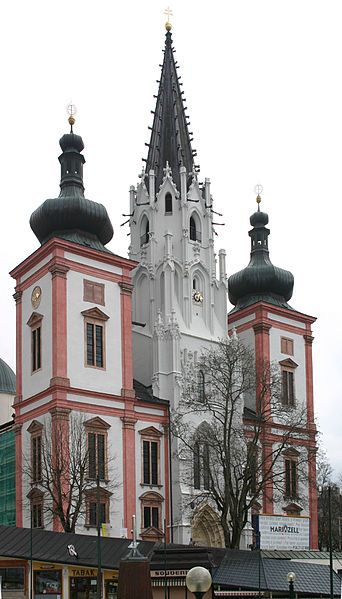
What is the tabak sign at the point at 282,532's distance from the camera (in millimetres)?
41094

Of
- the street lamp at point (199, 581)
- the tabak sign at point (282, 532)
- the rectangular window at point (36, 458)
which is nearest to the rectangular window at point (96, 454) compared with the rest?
the rectangular window at point (36, 458)

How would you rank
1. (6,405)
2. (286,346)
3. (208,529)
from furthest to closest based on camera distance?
(6,405) < (286,346) < (208,529)

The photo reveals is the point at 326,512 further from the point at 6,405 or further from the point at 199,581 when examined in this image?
the point at 199,581

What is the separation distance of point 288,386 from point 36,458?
61.1ft

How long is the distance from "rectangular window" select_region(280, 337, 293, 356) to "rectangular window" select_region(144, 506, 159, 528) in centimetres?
1589

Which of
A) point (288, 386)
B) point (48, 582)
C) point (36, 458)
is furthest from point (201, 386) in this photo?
point (48, 582)

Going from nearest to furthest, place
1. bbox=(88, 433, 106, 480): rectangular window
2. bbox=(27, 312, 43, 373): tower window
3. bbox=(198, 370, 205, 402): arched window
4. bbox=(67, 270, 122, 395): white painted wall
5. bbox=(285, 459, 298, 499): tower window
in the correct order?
bbox=(88, 433, 106, 480): rectangular window < bbox=(67, 270, 122, 395): white painted wall < bbox=(27, 312, 43, 373): tower window < bbox=(198, 370, 205, 402): arched window < bbox=(285, 459, 298, 499): tower window

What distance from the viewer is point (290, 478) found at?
5741cm

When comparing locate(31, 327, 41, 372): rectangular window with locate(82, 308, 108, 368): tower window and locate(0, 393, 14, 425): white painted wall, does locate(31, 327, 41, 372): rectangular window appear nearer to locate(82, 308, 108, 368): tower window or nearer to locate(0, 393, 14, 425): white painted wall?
locate(82, 308, 108, 368): tower window

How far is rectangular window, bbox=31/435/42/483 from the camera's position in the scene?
1903 inches

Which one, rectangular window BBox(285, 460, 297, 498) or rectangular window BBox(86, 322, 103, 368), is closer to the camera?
rectangular window BBox(86, 322, 103, 368)

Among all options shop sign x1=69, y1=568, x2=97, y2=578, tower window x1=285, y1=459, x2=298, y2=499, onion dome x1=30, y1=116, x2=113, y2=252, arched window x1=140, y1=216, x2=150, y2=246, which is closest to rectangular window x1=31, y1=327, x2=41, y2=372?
onion dome x1=30, y1=116, x2=113, y2=252

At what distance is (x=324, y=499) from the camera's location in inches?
3083

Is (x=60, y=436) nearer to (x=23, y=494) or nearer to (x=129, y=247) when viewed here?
(x=23, y=494)
